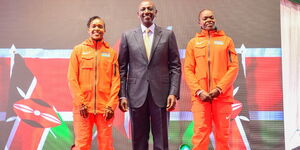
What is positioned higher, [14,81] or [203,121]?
[14,81]

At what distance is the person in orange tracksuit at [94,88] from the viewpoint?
8.97 feet

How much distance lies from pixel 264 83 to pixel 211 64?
140cm

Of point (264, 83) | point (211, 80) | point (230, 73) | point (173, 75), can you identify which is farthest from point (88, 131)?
point (264, 83)

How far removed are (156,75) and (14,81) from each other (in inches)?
94.4

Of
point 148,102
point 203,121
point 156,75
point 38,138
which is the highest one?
point 156,75

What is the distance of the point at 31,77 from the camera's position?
4125mm

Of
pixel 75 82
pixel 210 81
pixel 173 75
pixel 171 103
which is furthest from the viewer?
pixel 210 81

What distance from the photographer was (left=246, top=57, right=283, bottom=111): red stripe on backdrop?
4004 millimetres

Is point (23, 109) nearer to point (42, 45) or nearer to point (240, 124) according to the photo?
point (42, 45)

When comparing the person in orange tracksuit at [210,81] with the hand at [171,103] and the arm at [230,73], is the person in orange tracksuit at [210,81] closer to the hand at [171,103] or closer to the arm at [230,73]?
the arm at [230,73]

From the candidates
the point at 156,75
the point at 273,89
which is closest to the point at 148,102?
the point at 156,75

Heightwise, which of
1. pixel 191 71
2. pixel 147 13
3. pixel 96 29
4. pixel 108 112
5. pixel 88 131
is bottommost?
pixel 88 131

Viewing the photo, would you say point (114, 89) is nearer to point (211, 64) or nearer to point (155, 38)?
point (155, 38)

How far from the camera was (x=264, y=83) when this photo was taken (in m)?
4.02
